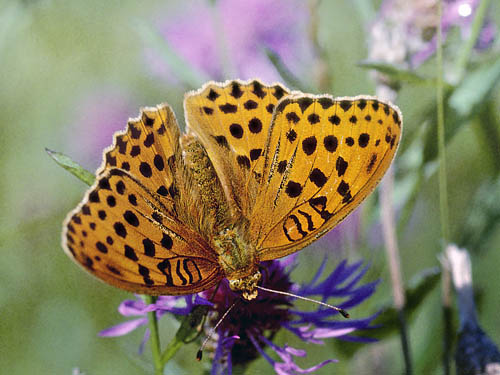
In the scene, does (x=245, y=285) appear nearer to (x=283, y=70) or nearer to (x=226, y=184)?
(x=226, y=184)

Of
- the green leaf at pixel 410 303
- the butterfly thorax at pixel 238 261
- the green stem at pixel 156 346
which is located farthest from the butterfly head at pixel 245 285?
the green leaf at pixel 410 303

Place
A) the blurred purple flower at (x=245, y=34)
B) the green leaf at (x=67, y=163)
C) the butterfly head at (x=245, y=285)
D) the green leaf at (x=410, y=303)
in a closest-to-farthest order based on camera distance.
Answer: the green leaf at (x=67, y=163) → the butterfly head at (x=245, y=285) → the green leaf at (x=410, y=303) → the blurred purple flower at (x=245, y=34)

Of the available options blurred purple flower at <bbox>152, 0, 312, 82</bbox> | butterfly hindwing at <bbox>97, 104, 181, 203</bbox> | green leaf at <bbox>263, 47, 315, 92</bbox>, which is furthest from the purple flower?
blurred purple flower at <bbox>152, 0, 312, 82</bbox>

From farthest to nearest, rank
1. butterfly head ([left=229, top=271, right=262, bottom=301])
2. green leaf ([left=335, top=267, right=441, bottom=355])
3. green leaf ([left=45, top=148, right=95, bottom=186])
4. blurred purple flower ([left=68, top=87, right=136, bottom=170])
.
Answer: blurred purple flower ([left=68, top=87, right=136, bottom=170])
green leaf ([left=335, top=267, right=441, bottom=355])
butterfly head ([left=229, top=271, right=262, bottom=301])
green leaf ([left=45, top=148, right=95, bottom=186])

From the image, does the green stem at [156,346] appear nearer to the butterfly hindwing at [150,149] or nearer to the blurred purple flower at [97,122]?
the butterfly hindwing at [150,149]

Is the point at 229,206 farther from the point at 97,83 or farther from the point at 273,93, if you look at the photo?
the point at 97,83

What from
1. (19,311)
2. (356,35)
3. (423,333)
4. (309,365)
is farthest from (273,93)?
(356,35)

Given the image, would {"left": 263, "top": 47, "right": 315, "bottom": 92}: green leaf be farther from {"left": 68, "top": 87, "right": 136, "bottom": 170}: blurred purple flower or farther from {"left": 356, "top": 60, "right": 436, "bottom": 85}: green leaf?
{"left": 68, "top": 87, "right": 136, "bottom": 170}: blurred purple flower
